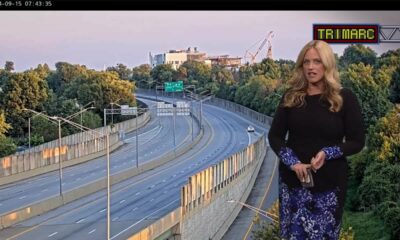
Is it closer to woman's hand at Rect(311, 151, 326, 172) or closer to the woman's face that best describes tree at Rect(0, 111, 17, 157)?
the woman's face

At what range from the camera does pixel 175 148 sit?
61.8 metres

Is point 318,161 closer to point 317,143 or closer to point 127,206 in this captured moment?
point 317,143

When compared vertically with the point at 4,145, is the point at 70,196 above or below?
below

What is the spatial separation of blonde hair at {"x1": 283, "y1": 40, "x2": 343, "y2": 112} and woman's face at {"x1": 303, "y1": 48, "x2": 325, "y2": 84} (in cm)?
2

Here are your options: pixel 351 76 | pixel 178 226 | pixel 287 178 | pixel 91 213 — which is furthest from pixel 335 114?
pixel 351 76

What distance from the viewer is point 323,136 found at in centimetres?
329

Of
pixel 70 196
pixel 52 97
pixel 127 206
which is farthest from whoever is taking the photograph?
pixel 52 97

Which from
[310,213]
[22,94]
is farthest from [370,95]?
[310,213]

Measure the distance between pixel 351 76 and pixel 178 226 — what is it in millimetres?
19310

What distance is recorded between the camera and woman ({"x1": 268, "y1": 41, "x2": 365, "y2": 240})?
3.27 meters

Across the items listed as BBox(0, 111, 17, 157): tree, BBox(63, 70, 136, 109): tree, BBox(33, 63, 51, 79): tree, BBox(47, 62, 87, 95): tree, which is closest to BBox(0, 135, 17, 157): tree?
BBox(0, 111, 17, 157): tree

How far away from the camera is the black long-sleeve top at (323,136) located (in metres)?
3.27

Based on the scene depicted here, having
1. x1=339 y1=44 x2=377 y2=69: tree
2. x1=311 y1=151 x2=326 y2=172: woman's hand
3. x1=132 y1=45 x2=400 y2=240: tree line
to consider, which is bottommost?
x1=132 y1=45 x2=400 y2=240: tree line

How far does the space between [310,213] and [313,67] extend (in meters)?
0.67
